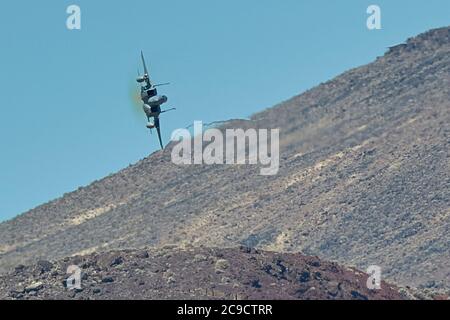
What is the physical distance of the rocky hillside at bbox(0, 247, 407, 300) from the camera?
72938 millimetres

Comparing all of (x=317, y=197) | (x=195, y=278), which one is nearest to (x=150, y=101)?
(x=195, y=278)

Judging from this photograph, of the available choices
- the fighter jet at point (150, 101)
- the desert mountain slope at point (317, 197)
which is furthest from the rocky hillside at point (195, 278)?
the desert mountain slope at point (317, 197)

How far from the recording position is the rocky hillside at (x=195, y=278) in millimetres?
72938

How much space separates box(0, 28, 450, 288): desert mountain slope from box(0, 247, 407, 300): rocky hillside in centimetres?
4183

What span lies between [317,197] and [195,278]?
82627mm

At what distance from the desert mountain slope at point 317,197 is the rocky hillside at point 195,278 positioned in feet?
137

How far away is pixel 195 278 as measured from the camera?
7506 centimetres

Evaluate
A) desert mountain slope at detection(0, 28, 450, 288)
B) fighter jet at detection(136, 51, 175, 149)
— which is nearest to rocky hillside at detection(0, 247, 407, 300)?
fighter jet at detection(136, 51, 175, 149)

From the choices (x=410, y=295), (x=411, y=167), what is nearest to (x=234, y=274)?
(x=410, y=295)

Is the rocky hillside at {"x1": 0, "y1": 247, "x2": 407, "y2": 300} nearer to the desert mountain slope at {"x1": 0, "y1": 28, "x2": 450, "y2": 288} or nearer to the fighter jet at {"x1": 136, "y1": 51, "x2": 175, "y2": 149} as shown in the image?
the fighter jet at {"x1": 136, "y1": 51, "x2": 175, "y2": 149}

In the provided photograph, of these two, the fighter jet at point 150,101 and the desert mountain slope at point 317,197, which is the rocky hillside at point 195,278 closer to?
the fighter jet at point 150,101

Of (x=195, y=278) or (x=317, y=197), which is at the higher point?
(x=317, y=197)

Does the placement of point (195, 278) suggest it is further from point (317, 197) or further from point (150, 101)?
point (317, 197)

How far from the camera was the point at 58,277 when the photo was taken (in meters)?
79.0
